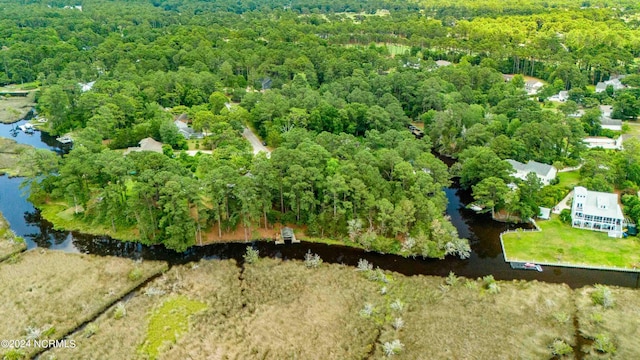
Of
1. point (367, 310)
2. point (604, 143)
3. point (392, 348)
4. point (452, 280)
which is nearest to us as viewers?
point (392, 348)

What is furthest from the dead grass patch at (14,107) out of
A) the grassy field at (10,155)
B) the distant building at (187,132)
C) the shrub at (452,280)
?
the shrub at (452,280)

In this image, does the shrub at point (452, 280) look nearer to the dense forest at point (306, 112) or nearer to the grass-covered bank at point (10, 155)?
the dense forest at point (306, 112)

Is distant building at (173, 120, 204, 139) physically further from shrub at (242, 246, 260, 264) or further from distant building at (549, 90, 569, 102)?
distant building at (549, 90, 569, 102)

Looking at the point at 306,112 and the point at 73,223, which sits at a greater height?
the point at 306,112

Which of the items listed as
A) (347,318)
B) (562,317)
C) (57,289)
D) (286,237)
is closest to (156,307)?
(57,289)

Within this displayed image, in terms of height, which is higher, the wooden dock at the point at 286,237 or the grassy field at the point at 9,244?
the grassy field at the point at 9,244

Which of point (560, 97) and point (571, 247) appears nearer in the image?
point (571, 247)

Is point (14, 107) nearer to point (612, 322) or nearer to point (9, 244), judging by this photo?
point (9, 244)
